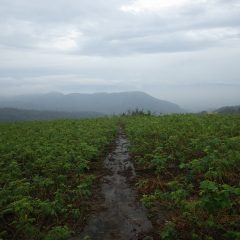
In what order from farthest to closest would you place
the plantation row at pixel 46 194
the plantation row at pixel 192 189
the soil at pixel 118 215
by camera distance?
the plantation row at pixel 46 194
the soil at pixel 118 215
the plantation row at pixel 192 189

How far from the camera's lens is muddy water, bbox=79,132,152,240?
7.87 metres

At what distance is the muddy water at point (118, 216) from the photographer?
787 cm

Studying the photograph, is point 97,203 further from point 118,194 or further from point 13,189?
point 13,189

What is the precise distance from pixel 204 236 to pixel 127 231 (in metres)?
1.72

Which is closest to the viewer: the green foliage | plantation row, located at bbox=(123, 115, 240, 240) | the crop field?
the green foliage

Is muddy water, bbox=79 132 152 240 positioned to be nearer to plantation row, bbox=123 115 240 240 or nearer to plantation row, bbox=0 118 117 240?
plantation row, bbox=123 115 240 240

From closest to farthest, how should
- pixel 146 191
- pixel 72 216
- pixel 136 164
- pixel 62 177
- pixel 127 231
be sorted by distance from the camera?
pixel 127 231
pixel 72 216
pixel 146 191
pixel 62 177
pixel 136 164

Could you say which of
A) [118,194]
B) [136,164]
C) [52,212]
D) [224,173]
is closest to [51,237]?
[52,212]

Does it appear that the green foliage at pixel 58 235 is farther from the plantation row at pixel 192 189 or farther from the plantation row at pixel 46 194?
the plantation row at pixel 192 189

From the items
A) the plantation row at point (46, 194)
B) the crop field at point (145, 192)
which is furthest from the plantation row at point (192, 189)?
the plantation row at point (46, 194)

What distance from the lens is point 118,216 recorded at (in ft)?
29.0

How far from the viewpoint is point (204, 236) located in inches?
284

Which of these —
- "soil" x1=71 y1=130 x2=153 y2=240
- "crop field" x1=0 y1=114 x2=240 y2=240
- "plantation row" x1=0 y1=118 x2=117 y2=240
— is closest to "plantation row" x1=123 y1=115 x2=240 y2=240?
"crop field" x1=0 y1=114 x2=240 y2=240

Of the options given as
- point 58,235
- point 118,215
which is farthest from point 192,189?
point 58,235
